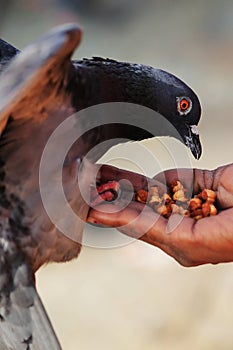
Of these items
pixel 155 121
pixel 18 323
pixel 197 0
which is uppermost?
pixel 197 0

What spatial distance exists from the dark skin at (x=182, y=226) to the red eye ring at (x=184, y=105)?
0.28 meters

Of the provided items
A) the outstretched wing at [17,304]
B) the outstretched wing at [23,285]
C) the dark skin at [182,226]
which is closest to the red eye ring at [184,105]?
the dark skin at [182,226]

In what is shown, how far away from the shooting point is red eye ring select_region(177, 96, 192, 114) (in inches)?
111

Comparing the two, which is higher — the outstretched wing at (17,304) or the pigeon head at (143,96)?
the pigeon head at (143,96)

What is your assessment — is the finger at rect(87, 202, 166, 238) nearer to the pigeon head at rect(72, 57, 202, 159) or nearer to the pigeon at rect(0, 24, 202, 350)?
the pigeon at rect(0, 24, 202, 350)

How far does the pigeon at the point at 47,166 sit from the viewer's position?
237cm

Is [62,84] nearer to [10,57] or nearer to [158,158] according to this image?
[10,57]

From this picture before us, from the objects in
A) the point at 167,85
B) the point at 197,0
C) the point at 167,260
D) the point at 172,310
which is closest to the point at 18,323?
the point at 167,85

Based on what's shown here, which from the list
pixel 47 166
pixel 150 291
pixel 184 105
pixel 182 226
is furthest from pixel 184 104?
pixel 150 291

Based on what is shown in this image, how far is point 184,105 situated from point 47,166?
25.8 inches

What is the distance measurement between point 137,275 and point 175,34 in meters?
3.26

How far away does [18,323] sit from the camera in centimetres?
248

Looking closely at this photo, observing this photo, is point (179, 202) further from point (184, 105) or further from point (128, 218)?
point (184, 105)

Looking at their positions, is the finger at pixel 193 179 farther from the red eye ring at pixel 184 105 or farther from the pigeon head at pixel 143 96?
the red eye ring at pixel 184 105
